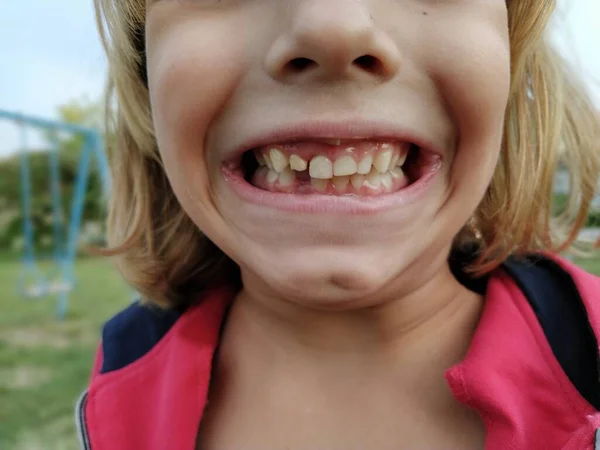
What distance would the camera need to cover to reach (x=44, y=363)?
7.57ft

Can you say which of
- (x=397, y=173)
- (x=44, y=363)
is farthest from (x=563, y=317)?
(x=44, y=363)

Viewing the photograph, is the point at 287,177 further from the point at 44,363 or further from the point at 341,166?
the point at 44,363

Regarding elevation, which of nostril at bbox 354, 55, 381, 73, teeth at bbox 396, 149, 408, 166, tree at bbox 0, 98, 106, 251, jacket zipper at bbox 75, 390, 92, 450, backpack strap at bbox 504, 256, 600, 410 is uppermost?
nostril at bbox 354, 55, 381, 73

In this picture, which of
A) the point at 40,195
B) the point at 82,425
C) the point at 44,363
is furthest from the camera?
the point at 40,195

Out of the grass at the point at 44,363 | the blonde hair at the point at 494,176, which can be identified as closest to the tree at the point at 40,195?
the grass at the point at 44,363

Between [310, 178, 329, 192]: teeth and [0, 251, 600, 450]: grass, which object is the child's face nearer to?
[310, 178, 329, 192]: teeth

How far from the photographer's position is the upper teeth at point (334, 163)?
582 mm

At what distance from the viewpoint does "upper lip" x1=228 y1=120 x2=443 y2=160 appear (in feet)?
1.80

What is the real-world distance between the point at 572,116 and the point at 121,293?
160 inches

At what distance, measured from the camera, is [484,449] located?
0.61 m

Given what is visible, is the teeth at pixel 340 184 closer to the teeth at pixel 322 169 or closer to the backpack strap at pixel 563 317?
the teeth at pixel 322 169

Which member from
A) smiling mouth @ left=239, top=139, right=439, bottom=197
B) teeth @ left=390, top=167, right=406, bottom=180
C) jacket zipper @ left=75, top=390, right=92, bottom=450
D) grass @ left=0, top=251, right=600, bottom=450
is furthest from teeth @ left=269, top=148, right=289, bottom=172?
grass @ left=0, top=251, right=600, bottom=450

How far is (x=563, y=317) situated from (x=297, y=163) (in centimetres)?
39

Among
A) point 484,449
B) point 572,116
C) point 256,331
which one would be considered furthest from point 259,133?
point 572,116
